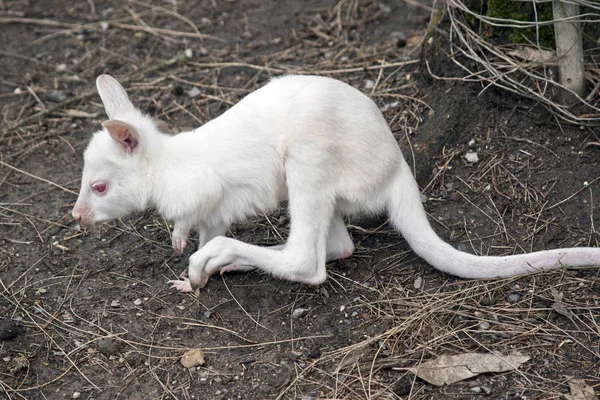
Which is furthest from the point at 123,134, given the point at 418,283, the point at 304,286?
the point at 418,283

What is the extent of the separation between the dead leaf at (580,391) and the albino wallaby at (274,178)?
67 centimetres

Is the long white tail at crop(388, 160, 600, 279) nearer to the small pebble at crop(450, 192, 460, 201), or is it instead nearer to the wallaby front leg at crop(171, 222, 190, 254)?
the small pebble at crop(450, 192, 460, 201)

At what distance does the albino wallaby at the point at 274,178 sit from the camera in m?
3.73

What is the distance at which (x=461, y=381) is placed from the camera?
3279mm

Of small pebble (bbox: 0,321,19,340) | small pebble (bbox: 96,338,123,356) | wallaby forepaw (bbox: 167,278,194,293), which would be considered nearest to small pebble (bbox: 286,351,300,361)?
wallaby forepaw (bbox: 167,278,194,293)

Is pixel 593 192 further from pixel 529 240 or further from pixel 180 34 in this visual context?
pixel 180 34

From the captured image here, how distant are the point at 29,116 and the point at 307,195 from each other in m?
2.89

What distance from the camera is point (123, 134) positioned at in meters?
3.61

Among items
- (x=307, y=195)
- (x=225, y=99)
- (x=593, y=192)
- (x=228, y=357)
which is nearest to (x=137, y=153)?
(x=307, y=195)

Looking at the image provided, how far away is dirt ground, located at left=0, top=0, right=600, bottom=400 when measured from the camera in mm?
3449

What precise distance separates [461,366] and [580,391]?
1.66 feet

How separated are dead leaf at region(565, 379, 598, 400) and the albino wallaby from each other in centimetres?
67

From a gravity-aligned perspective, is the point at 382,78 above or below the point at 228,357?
above

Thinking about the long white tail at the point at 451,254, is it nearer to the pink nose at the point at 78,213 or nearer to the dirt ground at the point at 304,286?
the dirt ground at the point at 304,286
